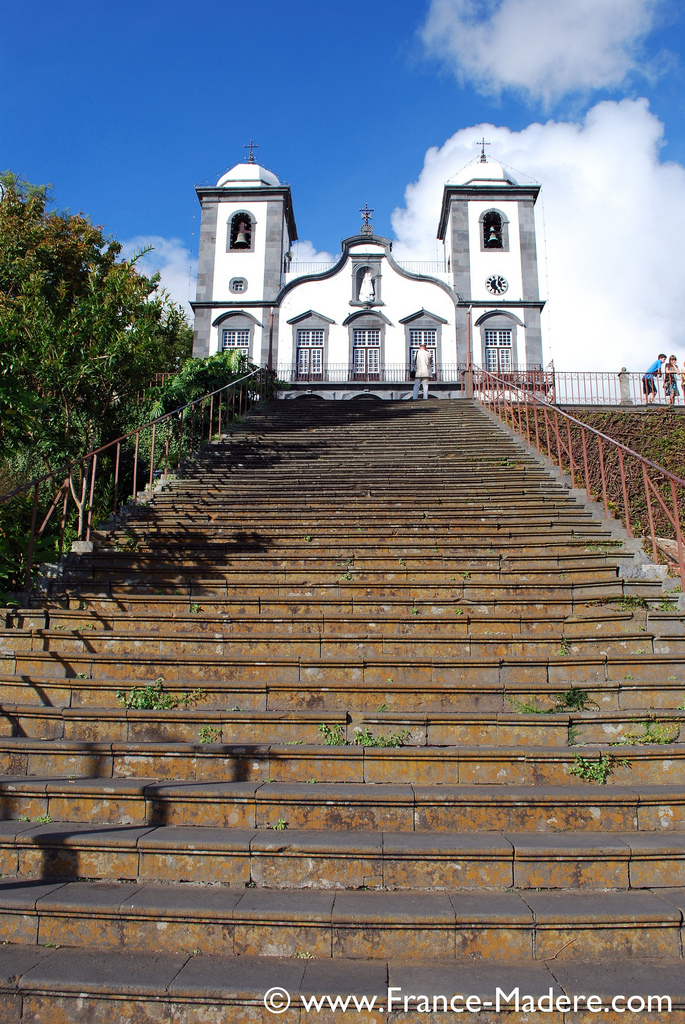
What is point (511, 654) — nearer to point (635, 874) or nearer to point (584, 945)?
point (635, 874)

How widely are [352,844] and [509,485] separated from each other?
255 inches

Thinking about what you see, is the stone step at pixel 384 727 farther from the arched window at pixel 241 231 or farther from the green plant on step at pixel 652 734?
the arched window at pixel 241 231

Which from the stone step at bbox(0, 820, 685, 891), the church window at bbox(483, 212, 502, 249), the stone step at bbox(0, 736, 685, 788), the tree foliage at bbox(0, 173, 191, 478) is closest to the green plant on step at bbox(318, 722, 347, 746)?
the stone step at bbox(0, 736, 685, 788)

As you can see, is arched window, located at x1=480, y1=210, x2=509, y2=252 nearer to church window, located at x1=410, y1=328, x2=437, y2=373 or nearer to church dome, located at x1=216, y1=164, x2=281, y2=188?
church window, located at x1=410, y1=328, x2=437, y2=373

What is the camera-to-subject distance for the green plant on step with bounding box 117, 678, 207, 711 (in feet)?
14.8

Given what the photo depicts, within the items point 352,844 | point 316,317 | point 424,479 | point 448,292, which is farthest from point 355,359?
point 352,844

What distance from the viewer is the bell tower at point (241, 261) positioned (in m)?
27.5

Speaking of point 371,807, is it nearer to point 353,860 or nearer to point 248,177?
point 353,860

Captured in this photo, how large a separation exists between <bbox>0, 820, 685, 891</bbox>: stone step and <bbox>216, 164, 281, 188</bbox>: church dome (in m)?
30.6

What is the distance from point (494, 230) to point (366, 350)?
8250 mm

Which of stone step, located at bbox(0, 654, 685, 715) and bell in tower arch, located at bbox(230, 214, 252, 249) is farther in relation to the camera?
bell in tower arch, located at bbox(230, 214, 252, 249)

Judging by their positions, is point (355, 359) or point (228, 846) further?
point (355, 359)

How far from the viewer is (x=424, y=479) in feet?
31.1

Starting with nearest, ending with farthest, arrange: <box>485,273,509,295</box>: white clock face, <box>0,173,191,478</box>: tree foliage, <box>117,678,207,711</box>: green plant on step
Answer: <box>117,678,207,711</box>: green plant on step < <box>0,173,191,478</box>: tree foliage < <box>485,273,509,295</box>: white clock face
